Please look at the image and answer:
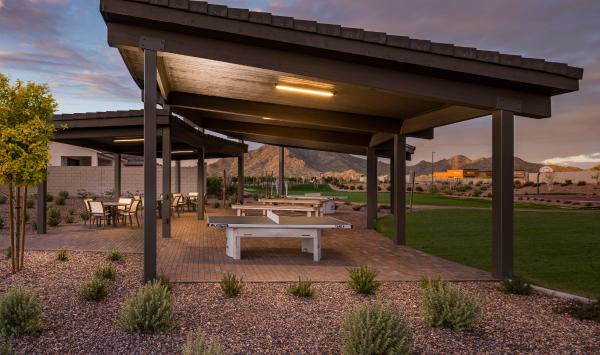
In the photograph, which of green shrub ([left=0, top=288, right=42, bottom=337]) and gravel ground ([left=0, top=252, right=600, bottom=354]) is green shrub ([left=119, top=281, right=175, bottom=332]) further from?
green shrub ([left=0, top=288, right=42, bottom=337])

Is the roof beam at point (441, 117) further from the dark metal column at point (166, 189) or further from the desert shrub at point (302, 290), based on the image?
the dark metal column at point (166, 189)

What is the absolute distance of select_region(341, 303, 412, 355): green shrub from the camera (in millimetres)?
3766

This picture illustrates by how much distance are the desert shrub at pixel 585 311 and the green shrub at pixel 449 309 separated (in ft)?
4.70

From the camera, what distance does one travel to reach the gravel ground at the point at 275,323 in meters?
4.22

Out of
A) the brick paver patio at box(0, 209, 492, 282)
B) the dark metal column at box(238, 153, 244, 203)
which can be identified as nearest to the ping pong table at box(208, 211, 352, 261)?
the brick paver patio at box(0, 209, 492, 282)

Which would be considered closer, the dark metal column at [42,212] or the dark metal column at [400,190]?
the dark metal column at [400,190]

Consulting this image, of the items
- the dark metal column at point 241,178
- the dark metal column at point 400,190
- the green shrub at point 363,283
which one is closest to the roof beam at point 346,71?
the green shrub at point 363,283

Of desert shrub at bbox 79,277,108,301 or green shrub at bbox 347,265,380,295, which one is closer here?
desert shrub at bbox 79,277,108,301

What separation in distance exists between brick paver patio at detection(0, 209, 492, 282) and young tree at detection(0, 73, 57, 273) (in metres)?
2.51

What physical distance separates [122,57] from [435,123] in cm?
597

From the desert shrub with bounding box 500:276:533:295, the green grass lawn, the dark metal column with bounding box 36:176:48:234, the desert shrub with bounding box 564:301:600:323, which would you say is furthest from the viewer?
the dark metal column with bounding box 36:176:48:234

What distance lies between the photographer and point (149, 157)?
20.0 feet

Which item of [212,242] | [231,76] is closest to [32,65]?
[212,242]

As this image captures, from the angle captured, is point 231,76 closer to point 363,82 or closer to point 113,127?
point 363,82
